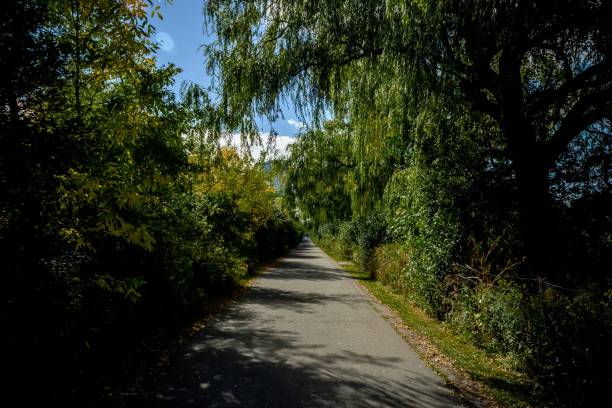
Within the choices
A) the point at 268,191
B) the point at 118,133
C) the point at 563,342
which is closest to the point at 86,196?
the point at 118,133

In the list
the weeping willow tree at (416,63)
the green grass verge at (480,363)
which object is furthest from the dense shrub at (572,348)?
the weeping willow tree at (416,63)

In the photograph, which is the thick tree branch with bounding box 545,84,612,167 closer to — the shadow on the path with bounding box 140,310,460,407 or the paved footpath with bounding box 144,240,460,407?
the paved footpath with bounding box 144,240,460,407

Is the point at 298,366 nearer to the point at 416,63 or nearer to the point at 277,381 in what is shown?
the point at 277,381

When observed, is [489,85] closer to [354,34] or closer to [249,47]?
[354,34]

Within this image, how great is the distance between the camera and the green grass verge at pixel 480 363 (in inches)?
196

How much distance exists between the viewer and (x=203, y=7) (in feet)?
Result: 22.3

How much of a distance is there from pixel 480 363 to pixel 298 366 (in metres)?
2.92

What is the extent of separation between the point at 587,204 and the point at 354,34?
5.79m

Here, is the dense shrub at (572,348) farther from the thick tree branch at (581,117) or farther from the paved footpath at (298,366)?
the thick tree branch at (581,117)

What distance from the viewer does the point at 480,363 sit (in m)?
6.21

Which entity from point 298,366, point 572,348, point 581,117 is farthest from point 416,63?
point 298,366

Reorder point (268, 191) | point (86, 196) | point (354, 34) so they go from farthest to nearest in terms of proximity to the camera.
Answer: point (268, 191)
point (354, 34)
point (86, 196)

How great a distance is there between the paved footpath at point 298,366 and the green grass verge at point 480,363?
2.00ft

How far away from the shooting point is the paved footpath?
465cm
